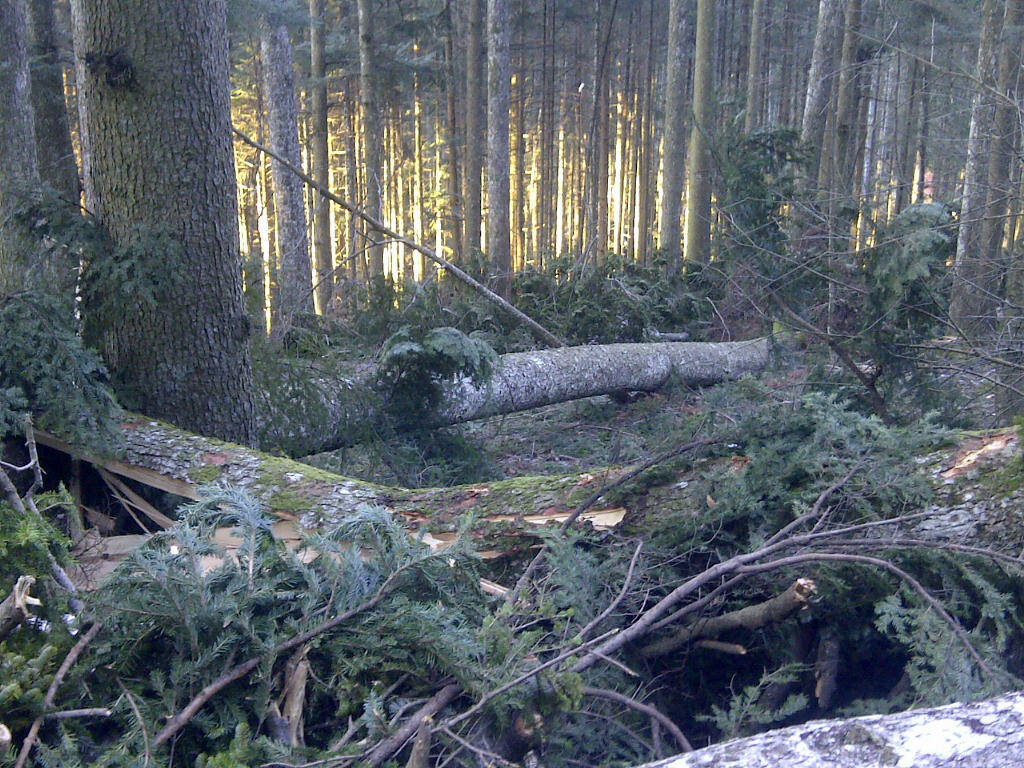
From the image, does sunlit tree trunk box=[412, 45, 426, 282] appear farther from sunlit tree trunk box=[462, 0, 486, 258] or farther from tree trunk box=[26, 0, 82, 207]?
tree trunk box=[26, 0, 82, 207]

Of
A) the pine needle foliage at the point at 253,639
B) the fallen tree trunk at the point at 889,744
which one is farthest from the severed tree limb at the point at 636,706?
the fallen tree trunk at the point at 889,744

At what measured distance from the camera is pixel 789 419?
3361mm

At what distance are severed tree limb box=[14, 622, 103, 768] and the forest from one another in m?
0.01

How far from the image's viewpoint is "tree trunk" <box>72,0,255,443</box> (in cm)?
431

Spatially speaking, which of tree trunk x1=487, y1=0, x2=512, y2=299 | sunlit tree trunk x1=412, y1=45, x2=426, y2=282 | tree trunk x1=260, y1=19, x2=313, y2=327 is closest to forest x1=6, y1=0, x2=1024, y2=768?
tree trunk x1=260, y1=19, x2=313, y2=327

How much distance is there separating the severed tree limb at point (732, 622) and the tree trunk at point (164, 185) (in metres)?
2.93

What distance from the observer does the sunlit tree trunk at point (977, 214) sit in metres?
6.05

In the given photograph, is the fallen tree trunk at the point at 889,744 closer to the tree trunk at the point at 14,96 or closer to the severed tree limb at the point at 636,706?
the severed tree limb at the point at 636,706

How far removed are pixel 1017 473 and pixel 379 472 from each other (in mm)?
3730

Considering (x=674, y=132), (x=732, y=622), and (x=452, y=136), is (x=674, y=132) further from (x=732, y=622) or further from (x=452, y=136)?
(x=732, y=622)

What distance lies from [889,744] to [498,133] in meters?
12.1

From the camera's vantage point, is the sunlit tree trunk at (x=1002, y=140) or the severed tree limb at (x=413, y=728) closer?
the severed tree limb at (x=413, y=728)

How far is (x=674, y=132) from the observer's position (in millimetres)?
15328

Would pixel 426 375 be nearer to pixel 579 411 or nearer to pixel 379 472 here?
pixel 379 472
